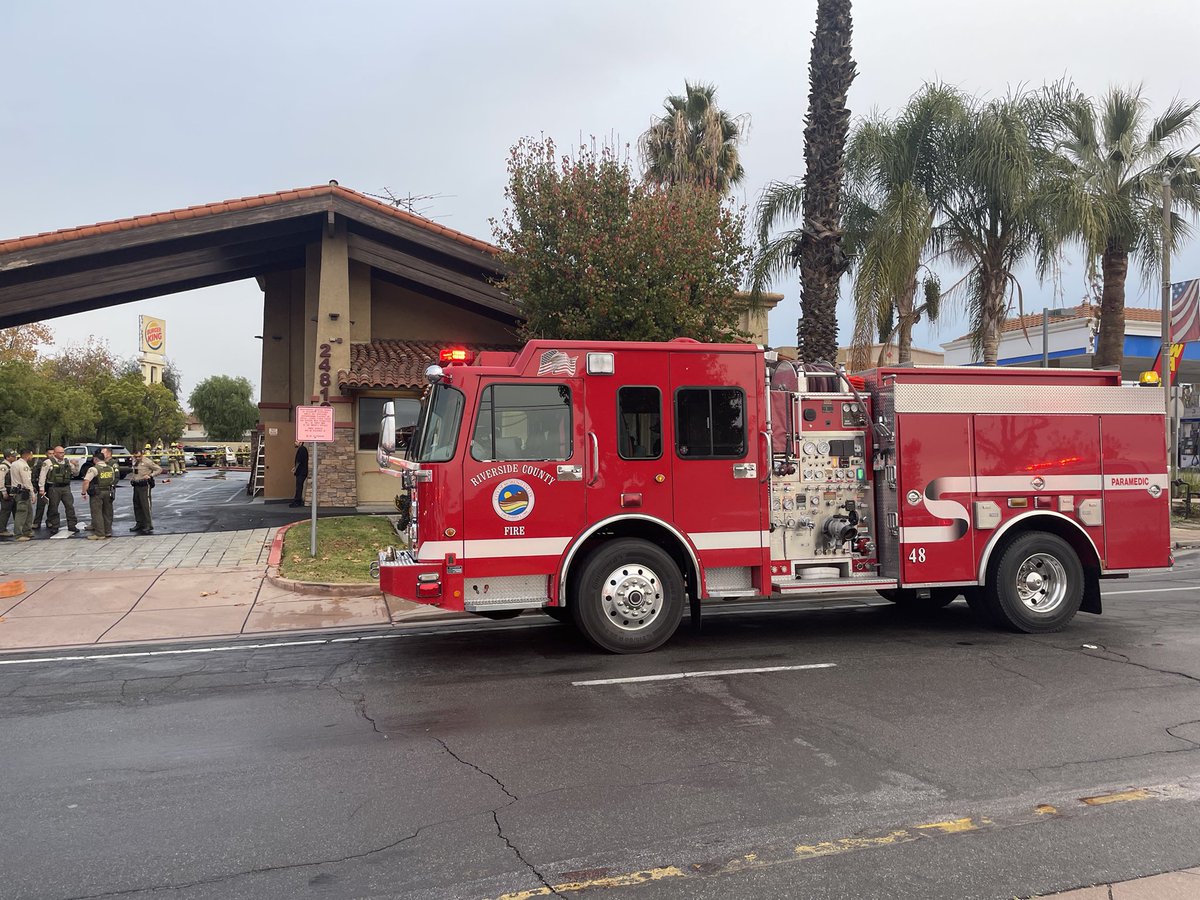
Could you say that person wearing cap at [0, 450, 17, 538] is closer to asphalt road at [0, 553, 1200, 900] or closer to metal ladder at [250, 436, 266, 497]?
metal ladder at [250, 436, 266, 497]

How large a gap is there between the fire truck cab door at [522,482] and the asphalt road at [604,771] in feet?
2.92

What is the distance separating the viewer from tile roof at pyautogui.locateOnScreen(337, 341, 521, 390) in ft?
64.2

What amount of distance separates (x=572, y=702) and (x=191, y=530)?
1348 cm

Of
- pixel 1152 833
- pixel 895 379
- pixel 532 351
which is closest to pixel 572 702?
pixel 532 351

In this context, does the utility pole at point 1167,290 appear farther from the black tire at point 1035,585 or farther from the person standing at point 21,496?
the person standing at point 21,496

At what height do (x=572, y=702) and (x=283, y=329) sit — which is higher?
(x=283, y=329)

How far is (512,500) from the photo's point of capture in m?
7.66

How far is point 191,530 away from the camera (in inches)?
685

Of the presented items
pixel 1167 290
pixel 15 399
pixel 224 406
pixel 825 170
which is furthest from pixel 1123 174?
pixel 224 406

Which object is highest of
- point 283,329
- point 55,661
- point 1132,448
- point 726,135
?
point 726,135

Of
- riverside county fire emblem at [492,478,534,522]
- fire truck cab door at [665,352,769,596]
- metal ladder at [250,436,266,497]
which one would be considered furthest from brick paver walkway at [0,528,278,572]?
metal ladder at [250,436,266,497]

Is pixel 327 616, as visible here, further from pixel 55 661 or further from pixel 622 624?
pixel 622 624

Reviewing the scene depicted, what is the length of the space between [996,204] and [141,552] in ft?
56.3

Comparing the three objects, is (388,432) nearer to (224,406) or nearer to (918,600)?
(918,600)
